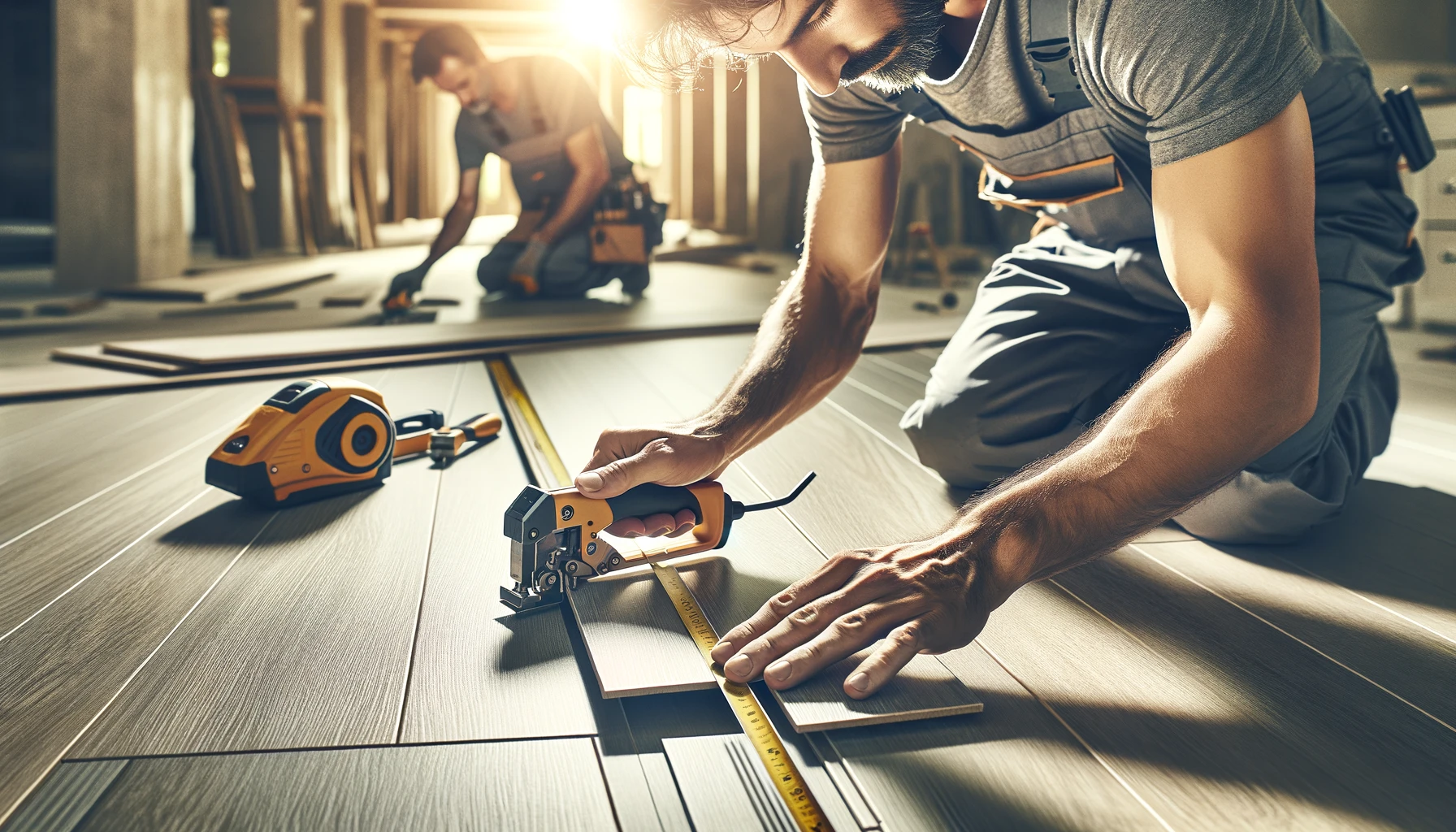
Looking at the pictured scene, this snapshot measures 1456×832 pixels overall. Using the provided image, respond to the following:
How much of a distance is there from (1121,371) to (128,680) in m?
1.70

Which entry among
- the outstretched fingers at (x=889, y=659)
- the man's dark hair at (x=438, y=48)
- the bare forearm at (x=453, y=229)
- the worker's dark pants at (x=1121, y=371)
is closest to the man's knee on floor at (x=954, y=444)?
the worker's dark pants at (x=1121, y=371)

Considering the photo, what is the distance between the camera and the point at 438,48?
5078 mm

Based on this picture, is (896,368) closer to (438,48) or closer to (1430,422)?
(1430,422)

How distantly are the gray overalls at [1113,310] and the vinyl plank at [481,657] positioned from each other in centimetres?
93

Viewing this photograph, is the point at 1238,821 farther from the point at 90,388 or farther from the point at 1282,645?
the point at 90,388

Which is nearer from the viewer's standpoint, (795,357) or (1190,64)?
(1190,64)

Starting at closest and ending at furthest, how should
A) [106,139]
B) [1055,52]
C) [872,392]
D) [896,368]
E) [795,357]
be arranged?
[1055,52]
[795,357]
[872,392]
[896,368]
[106,139]

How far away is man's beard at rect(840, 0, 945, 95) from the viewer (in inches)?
55.9

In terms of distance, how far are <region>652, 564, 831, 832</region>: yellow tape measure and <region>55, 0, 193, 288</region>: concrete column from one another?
604 cm

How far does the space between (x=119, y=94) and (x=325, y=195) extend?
5.09 metres

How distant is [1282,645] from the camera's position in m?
1.35

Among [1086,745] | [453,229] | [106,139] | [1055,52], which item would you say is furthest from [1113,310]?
[106,139]

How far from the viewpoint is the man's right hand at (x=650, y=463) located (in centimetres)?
138

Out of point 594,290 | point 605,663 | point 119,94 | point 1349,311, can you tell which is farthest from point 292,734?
point 119,94
